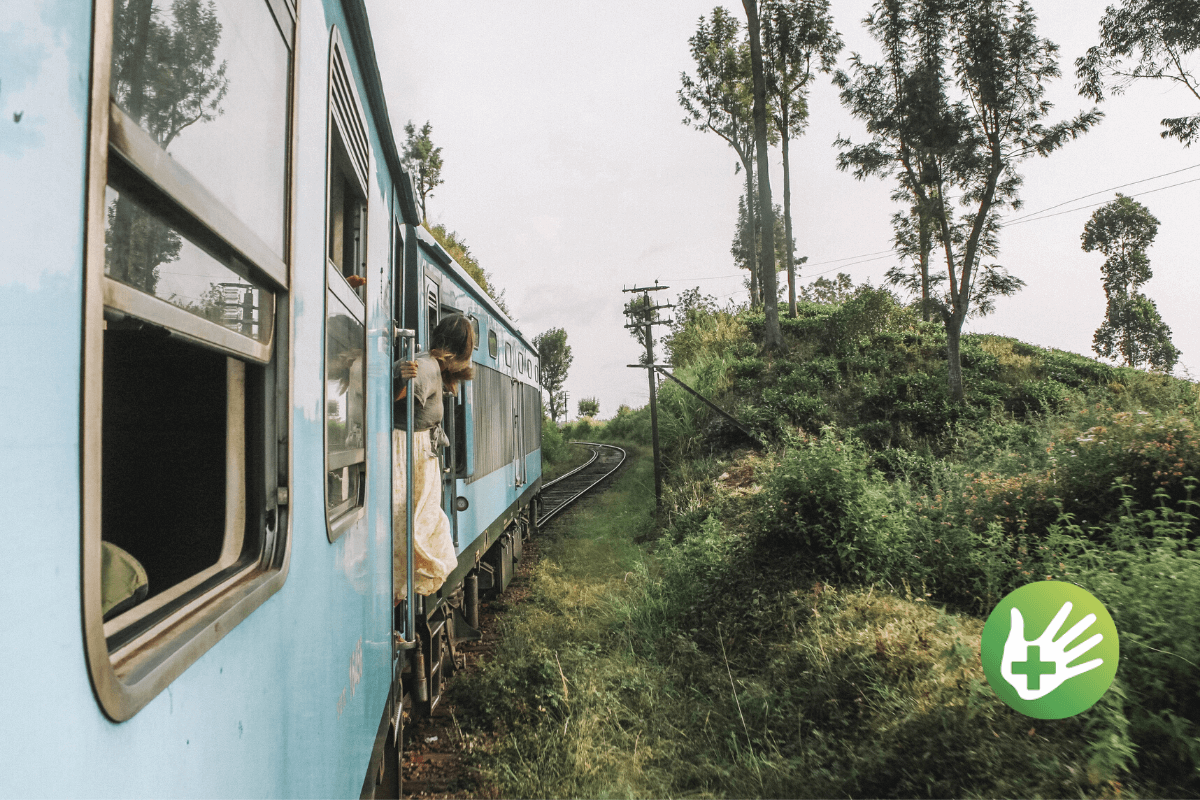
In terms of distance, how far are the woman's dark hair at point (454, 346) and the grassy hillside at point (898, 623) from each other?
251cm

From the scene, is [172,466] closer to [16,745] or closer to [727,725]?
[16,745]

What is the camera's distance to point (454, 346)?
3.93 metres

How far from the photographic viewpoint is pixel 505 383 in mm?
7879

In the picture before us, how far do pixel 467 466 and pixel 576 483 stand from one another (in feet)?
46.4

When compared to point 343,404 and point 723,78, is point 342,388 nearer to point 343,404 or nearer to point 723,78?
point 343,404

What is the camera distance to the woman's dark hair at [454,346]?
153 inches

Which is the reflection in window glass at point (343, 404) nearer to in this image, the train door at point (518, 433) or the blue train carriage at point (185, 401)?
the blue train carriage at point (185, 401)

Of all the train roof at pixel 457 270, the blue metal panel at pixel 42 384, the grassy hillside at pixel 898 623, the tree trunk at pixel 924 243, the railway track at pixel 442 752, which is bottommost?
the railway track at pixel 442 752

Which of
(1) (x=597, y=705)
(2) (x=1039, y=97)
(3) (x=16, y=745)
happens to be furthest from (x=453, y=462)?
(2) (x=1039, y=97)

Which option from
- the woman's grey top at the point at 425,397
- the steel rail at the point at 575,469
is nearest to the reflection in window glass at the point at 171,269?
the woman's grey top at the point at 425,397

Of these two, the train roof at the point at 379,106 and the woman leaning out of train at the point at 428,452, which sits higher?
the train roof at the point at 379,106

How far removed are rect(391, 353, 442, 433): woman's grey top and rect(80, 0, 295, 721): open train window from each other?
1977 millimetres

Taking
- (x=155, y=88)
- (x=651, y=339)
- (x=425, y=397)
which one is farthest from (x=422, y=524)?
(x=651, y=339)

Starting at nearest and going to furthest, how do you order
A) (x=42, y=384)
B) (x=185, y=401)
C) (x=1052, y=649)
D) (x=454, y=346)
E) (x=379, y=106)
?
1. (x=42, y=384)
2. (x=185, y=401)
3. (x=1052, y=649)
4. (x=379, y=106)
5. (x=454, y=346)
